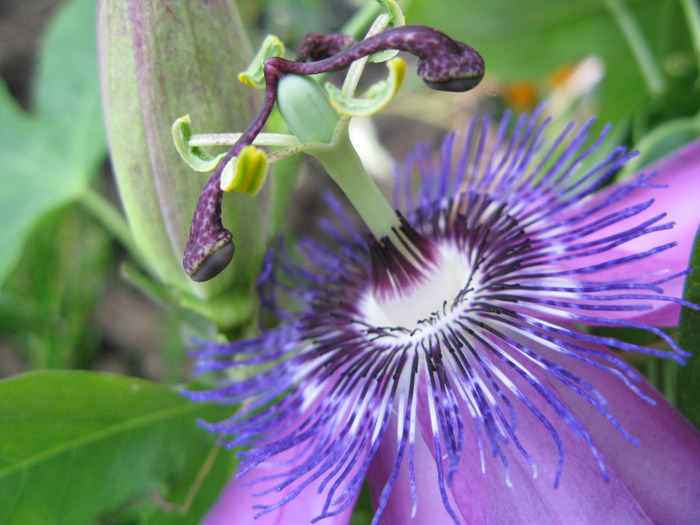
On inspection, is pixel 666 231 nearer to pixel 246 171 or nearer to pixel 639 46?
pixel 246 171

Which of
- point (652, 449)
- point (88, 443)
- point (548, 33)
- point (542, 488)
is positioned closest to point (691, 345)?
point (652, 449)

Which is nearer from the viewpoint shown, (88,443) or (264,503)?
(264,503)

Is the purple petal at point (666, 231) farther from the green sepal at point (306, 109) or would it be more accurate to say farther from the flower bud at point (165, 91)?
the flower bud at point (165, 91)

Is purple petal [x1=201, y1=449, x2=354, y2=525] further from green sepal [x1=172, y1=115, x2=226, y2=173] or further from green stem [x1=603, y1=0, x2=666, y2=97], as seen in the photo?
green stem [x1=603, y1=0, x2=666, y2=97]

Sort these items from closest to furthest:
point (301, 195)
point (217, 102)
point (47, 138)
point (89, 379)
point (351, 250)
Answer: point (217, 102) → point (89, 379) → point (351, 250) → point (47, 138) → point (301, 195)

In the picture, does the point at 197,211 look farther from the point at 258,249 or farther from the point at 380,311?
the point at 380,311

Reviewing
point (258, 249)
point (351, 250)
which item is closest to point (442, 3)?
point (351, 250)

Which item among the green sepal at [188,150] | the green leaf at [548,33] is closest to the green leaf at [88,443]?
the green sepal at [188,150]
